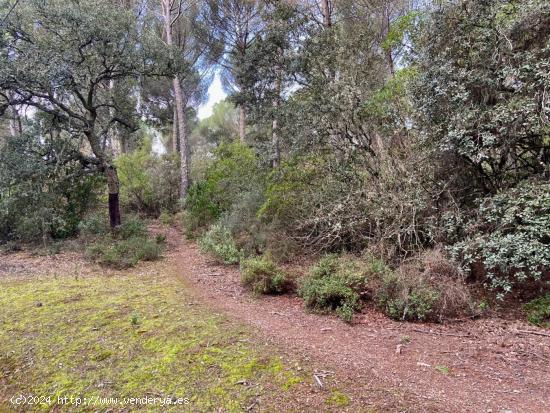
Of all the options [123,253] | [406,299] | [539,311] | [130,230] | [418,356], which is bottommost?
[418,356]

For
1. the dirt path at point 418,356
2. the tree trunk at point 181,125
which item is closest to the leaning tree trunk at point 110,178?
the tree trunk at point 181,125

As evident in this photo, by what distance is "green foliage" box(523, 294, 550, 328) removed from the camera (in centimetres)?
381

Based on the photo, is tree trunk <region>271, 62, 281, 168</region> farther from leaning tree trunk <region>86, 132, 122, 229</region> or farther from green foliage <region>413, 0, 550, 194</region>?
leaning tree trunk <region>86, 132, 122, 229</region>

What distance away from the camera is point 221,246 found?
21.2ft

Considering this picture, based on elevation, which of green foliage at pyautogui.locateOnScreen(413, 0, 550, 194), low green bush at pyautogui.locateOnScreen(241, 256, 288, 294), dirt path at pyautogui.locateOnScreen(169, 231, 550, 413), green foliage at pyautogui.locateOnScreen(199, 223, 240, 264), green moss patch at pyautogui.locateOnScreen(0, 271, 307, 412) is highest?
green foliage at pyautogui.locateOnScreen(413, 0, 550, 194)

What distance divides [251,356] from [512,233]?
3255 mm

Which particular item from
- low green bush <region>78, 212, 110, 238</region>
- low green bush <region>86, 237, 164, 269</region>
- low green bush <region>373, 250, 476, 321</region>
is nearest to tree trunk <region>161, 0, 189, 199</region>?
low green bush <region>78, 212, 110, 238</region>

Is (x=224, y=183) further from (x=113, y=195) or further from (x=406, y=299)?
(x=406, y=299)

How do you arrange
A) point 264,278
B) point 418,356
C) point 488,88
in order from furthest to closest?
point 264,278, point 488,88, point 418,356

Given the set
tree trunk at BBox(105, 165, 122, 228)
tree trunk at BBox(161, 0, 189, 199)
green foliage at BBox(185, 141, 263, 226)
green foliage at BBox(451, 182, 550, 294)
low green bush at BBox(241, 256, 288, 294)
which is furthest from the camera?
tree trunk at BBox(161, 0, 189, 199)

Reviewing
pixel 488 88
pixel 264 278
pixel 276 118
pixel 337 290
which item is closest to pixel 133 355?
pixel 264 278

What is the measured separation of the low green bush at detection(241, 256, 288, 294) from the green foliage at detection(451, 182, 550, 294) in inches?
88.7

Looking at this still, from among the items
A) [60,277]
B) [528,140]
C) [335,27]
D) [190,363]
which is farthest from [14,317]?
[335,27]

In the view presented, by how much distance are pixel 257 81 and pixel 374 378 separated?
8211 millimetres
